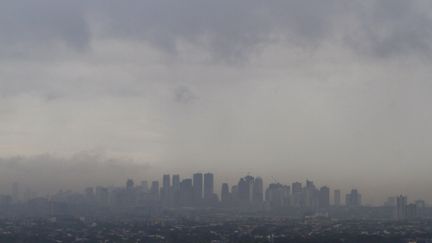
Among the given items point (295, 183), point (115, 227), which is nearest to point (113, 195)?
point (295, 183)

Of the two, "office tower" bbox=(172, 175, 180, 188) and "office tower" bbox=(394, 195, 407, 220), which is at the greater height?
"office tower" bbox=(172, 175, 180, 188)

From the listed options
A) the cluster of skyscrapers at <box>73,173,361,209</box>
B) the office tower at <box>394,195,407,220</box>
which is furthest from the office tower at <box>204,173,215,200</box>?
the office tower at <box>394,195,407,220</box>

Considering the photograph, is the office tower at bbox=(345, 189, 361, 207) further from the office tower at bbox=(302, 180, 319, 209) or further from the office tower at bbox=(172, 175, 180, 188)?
the office tower at bbox=(172, 175, 180, 188)

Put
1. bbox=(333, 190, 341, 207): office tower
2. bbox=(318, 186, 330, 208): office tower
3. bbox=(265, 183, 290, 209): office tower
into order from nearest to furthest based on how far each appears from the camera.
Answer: bbox=(265, 183, 290, 209): office tower < bbox=(318, 186, 330, 208): office tower < bbox=(333, 190, 341, 207): office tower

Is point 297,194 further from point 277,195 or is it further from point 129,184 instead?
point 129,184

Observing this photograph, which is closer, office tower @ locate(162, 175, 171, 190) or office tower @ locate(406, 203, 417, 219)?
office tower @ locate(406, 203, 417, 219)

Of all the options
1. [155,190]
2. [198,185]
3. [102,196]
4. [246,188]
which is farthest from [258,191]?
[102,196]
